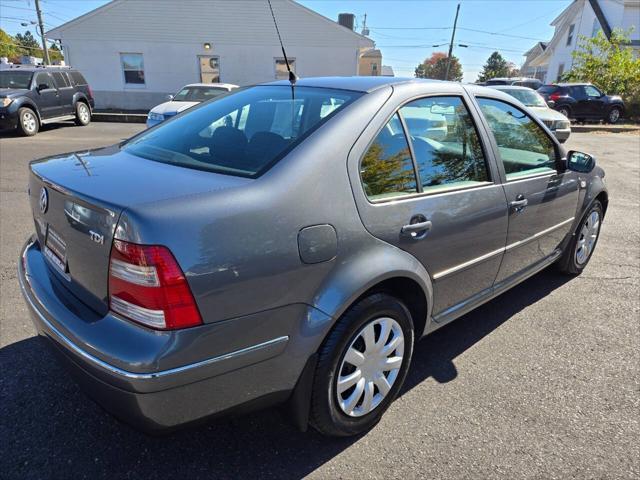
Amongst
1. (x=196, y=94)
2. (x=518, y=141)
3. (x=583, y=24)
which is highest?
(x=583, y=24)

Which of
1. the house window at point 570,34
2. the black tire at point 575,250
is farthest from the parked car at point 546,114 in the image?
the house window at point 570,34

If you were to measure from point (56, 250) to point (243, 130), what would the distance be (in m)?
1.07

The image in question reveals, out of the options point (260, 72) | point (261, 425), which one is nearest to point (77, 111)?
point (260, 72)

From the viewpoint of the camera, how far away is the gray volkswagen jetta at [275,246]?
162 centimetres

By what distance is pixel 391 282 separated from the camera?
2.29 metres

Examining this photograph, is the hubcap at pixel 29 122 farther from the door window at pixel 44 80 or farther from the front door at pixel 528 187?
the front door at pixel 528 187

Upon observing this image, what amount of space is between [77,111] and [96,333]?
52.7 feet

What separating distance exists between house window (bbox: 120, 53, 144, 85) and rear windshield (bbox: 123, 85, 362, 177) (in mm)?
21837

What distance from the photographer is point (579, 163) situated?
3.49 m

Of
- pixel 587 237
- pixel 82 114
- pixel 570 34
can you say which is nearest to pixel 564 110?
pixel 587 237

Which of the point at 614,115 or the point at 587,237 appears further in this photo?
the point at 614,115

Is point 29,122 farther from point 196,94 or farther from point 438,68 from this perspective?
point 438,68

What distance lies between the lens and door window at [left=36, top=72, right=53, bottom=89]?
1340 cm

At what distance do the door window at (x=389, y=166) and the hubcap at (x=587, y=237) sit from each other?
253cm
